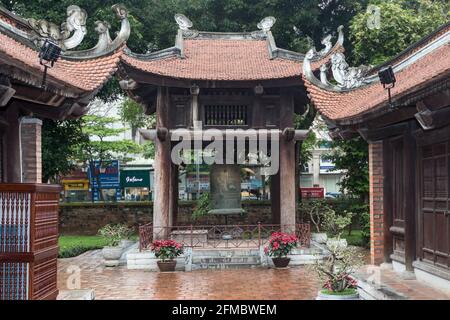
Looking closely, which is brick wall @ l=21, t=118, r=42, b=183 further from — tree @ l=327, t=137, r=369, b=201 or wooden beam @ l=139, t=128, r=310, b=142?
tree @ l=327, t=137, r=369, b=201

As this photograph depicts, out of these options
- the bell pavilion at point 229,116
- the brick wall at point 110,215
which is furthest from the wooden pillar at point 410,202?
the brick wall at point 110,215

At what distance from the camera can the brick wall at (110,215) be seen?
28172 mm

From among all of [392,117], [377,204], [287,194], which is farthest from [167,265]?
[392,117]

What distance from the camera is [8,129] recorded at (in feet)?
32.0

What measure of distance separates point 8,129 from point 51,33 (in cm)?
183

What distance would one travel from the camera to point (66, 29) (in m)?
10.5

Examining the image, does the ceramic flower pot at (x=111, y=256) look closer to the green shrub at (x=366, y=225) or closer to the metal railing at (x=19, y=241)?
the green shrub at (x=366, y=225)

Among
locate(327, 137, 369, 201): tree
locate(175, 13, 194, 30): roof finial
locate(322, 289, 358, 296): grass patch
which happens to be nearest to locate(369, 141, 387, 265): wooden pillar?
locate(322, 289, 358, 296): grass patch

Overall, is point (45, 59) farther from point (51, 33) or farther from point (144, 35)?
point (144, 35)

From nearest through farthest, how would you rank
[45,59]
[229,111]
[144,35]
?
[45,59] → [229,111] → [144,35]

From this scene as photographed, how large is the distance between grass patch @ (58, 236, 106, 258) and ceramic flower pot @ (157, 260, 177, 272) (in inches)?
206

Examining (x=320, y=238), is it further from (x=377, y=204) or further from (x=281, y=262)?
(x=377, y=204)

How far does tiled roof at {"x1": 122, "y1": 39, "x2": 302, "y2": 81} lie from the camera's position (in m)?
18.0

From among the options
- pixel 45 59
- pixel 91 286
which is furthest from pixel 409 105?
pixel 91 286
